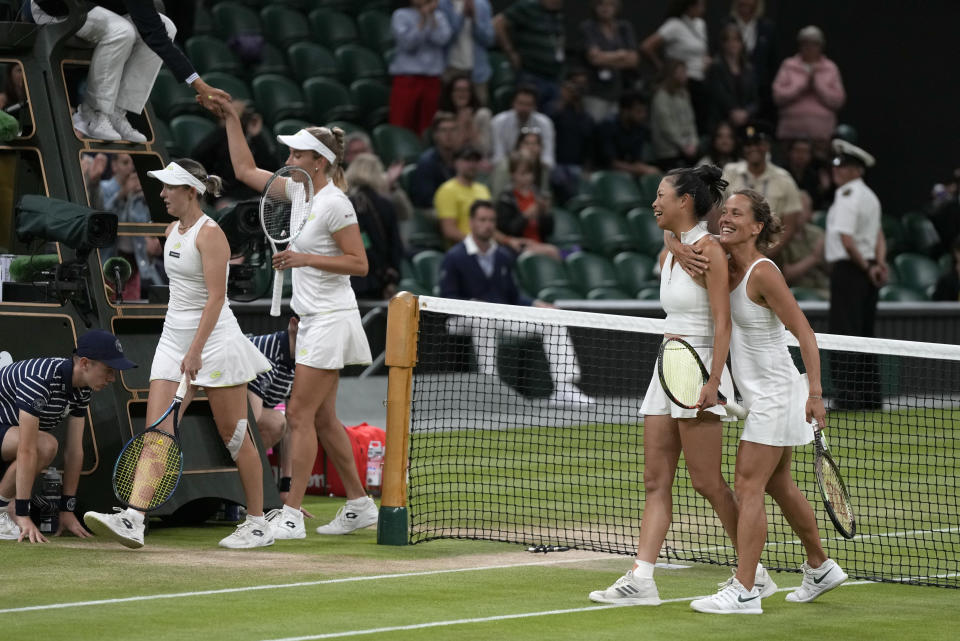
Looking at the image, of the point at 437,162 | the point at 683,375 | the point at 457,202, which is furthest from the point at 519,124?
the point at 683,375

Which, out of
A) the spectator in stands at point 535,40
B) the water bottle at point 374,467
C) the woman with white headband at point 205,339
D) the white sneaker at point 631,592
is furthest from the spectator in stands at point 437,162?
the white sneaker at point 631,592

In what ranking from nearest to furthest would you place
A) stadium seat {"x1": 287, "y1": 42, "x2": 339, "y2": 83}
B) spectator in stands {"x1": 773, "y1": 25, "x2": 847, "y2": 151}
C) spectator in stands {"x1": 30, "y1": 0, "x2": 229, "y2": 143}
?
spectator in stands {"x1": 30, "y1": 0, "x2": 229, "y2": 143} → stadium seat {"x1": 287, "y1": 42, "x2": 339, "y2": 83} → spectator in stands {"x1": 773, "y1": 25, "x2": 847, "y2": 151}

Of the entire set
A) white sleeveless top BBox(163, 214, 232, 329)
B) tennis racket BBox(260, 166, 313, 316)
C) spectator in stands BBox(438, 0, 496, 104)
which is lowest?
white sleeveless top BBox(163, 214, 232, 329)

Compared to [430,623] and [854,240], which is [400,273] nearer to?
[854,240]

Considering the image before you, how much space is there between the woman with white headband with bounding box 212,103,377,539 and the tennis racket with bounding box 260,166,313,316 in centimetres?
7

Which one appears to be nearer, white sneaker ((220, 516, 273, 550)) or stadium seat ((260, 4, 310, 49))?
white sneaker ((220, 516, 273, 550))

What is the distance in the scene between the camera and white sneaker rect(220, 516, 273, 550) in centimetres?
834

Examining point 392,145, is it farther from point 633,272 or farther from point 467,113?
point 633,272

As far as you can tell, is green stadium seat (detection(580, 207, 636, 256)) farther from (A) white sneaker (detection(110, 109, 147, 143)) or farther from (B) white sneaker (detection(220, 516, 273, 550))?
(B) white sneaker (detection(220, 516, 273, 550))

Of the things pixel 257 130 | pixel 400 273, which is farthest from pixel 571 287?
pixel 257 130

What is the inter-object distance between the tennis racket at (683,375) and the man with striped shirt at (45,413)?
277 cm

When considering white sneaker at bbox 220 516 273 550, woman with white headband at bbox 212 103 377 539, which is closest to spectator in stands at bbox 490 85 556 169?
woman with white headband at bbox 212 103 377 539

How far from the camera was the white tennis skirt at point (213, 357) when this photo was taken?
328 inches

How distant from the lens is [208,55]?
56.3 ft
